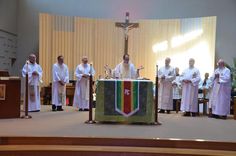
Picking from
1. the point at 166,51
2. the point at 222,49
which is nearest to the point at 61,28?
the point at 166,51

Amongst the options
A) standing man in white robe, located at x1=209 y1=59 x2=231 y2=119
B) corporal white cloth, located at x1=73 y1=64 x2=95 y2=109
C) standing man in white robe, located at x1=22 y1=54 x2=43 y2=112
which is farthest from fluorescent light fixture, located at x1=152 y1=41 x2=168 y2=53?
standing man in white robe, located at x1=22 y1=54 x2=43 y2=112

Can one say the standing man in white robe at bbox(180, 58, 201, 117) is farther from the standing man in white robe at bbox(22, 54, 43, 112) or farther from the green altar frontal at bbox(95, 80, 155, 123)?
the standing man in white robe at bbox(22, 54, 43, 112)

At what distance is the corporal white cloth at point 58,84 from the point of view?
934 cm

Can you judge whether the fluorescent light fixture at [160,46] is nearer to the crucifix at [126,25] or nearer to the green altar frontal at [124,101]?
the crucifix at [126,25]

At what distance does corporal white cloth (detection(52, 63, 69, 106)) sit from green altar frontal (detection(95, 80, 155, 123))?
9.05ft

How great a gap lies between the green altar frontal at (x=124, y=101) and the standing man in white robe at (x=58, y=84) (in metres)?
2.75

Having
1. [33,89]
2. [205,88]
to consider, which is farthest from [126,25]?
[33,89]

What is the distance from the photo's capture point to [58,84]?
948 centimetres

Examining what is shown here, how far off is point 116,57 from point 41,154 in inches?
321

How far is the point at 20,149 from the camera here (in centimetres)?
471

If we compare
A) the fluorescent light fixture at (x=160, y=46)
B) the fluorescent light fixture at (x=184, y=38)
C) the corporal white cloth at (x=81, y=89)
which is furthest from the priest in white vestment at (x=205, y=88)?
the corporal white cloth at (x=81, y=89)

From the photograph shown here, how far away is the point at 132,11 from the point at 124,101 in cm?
686

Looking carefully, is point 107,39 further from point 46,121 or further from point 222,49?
point 46,121

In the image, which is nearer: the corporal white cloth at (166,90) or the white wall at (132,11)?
the corporal white cloth at (166,90)
